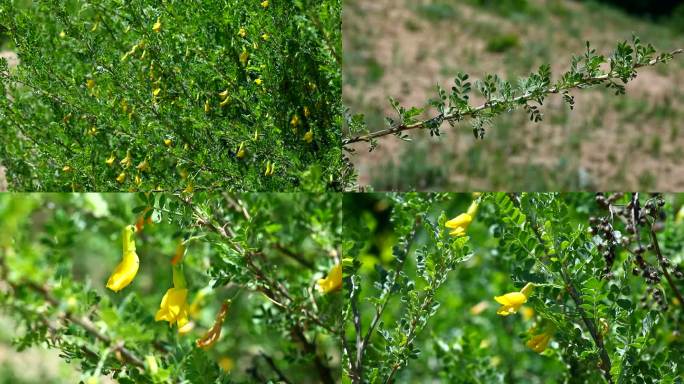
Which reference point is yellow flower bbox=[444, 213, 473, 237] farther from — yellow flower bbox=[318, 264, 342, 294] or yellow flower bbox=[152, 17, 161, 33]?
yellow flower bbox=[152, 17, 161, 33]

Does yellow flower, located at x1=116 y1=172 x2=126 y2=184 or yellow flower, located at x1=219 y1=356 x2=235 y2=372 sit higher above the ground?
yellow flower, located at x1=116 y1=172 x2=126 y2=184

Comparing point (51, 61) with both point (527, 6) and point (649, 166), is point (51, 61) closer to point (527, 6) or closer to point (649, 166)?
point (649, 166)

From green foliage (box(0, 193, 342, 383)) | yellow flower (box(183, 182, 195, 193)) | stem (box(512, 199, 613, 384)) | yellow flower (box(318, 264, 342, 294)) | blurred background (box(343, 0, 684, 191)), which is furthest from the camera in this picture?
blurred background (box(343, 0, 684, 191))

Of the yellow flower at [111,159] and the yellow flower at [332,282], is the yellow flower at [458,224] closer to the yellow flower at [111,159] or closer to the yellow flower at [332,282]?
the yellow flower at [332,282]

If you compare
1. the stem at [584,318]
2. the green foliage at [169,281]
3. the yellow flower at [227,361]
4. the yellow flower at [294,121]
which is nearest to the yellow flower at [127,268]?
the green foliage at [169,281]

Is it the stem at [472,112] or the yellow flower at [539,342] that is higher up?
the stem at [472,112]

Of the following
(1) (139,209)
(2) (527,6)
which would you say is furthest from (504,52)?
(1) (139,209)

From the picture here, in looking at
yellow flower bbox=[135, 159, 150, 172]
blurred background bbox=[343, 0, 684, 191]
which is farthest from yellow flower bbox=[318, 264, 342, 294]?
blurred background bbox=[343, 0, 684, 191]
